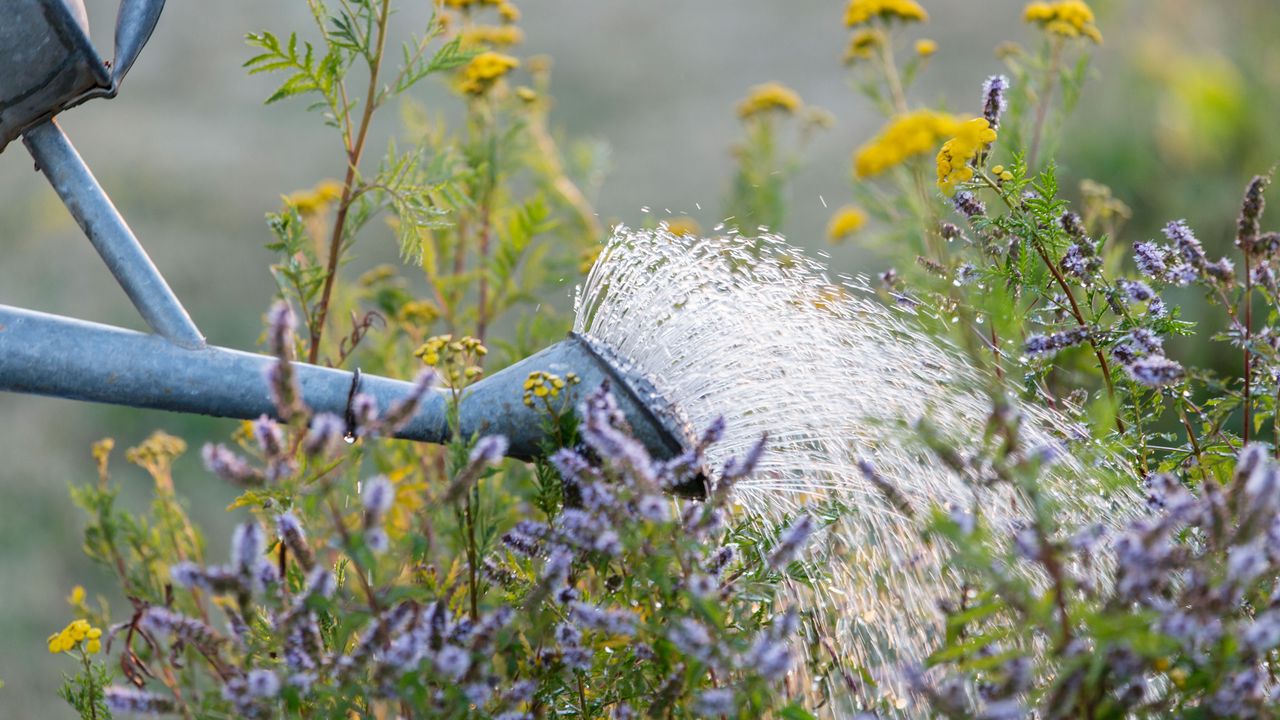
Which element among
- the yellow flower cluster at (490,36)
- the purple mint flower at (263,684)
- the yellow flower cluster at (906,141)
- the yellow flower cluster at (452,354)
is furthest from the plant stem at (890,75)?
the purple mint flower at (263,684)

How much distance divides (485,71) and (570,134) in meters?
3.97

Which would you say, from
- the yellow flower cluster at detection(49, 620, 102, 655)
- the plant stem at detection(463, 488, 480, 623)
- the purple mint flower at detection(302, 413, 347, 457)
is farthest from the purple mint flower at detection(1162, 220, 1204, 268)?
the yellow flower cluster at detection(49, 620, 102, 655)

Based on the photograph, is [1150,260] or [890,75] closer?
[1150,260]

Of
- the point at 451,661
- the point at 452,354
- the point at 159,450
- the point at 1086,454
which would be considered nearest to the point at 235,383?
the point at 452,354

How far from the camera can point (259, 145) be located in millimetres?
6227

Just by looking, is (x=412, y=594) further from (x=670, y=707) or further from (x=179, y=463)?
(x=179, y=463)

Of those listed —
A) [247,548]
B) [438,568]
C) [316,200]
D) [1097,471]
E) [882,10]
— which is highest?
[882,10]

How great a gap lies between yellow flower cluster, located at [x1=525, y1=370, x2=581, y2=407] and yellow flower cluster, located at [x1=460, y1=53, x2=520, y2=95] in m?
0.97

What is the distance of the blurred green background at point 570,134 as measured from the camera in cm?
362

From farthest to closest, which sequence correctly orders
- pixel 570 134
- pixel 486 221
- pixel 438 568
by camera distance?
1. pixel 570 134
2. pixel 486 221
3. pixel 438 568

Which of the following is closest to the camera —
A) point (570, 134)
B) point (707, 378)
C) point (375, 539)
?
point (375, 539)

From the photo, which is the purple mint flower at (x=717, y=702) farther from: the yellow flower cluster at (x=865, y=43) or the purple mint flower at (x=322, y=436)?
the yellow flower cluster at (x=865, y=43)

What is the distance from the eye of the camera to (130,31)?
1.35 meters

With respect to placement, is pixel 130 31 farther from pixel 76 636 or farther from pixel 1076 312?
pixel 1076 312
